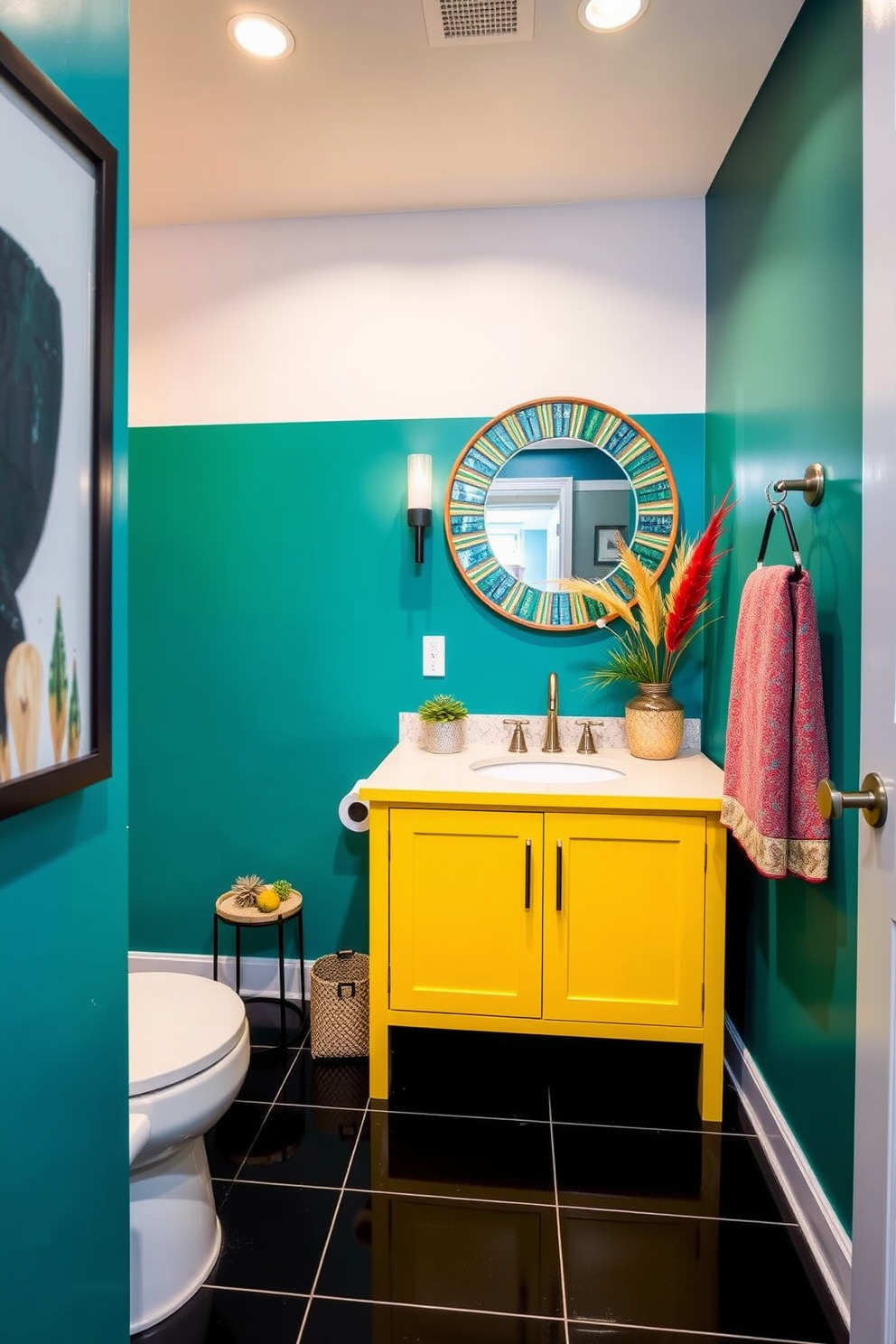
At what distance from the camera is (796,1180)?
164 centimetres

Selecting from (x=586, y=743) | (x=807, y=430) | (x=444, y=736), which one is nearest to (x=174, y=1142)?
→ (x=444, y=736)

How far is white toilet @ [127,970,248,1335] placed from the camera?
1342mm

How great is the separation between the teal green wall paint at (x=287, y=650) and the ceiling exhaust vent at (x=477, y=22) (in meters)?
0.98

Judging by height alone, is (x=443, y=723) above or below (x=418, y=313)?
below

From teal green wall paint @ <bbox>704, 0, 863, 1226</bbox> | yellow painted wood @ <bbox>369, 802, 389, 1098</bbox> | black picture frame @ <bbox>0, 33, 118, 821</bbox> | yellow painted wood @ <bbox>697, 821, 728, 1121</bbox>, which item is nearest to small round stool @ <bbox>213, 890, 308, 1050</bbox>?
yellow painted wood @ <bbox>369, 802, 389, 1098</bbox>

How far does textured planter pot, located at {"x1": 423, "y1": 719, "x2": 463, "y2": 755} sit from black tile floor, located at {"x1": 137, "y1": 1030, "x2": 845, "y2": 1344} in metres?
0.86

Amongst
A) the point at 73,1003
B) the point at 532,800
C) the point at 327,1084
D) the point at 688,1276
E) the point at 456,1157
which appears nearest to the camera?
the point at 73,1003

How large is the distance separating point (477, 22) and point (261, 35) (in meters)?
0.47

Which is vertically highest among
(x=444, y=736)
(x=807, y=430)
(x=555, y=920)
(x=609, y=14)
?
(x=609, y=14)

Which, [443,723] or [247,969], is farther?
[247,969]

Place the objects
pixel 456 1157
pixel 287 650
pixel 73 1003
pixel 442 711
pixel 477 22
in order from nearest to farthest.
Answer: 1. pixel 73 1003
2. pixel 477 22
3. pixel 456 1157
4. pixel 442 711
5. pixel 287 650

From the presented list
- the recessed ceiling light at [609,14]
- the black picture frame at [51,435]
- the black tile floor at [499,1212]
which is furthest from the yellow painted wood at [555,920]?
the recessed ceiling light at [609,14]

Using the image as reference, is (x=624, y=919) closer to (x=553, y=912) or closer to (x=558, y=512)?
(x=553, y=912)

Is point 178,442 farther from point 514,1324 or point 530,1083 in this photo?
point 514,1324
